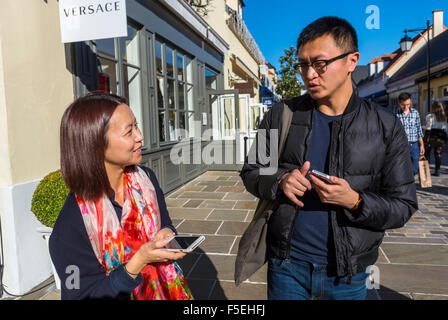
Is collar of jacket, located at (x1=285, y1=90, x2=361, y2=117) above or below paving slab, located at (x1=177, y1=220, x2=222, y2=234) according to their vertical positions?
above

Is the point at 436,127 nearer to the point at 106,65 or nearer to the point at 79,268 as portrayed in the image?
the point at 106,65

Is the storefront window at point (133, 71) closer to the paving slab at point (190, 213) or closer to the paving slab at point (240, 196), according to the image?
the paving slab at point (190, 213)

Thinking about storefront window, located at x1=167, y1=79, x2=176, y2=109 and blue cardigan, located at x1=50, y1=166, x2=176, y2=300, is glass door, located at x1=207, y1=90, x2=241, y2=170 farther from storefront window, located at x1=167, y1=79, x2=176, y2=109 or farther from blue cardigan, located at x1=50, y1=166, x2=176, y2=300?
blue cardigan, located at x1=50, y1=166, x2=176, y2=300

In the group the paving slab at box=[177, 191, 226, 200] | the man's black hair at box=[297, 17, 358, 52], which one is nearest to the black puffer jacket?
the man's black hair at box=[297, 17, 358, 52]

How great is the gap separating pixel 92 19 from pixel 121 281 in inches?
111

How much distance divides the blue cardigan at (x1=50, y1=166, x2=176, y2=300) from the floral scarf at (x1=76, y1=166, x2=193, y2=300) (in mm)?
Answer: 40

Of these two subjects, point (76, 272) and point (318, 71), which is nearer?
point (76, 272)

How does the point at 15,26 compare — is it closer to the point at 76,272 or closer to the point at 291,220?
the point at 76,272

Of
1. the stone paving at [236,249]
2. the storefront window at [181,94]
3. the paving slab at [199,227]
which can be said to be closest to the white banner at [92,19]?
the stone paving at [236,249]

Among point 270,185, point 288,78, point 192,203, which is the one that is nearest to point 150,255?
point 270,185

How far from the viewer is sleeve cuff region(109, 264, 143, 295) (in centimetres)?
141

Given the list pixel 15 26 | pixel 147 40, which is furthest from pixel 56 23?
pixel 147 40

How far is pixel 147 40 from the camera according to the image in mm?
6645

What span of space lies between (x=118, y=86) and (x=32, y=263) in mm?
3243
